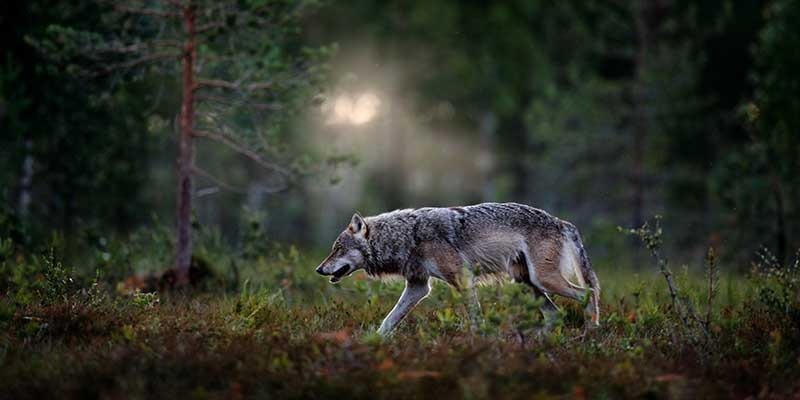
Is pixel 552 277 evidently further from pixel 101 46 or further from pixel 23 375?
pixel 101 46

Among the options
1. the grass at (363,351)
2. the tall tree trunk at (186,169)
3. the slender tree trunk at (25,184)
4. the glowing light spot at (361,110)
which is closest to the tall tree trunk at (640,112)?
the glowing light spot at (361,110)

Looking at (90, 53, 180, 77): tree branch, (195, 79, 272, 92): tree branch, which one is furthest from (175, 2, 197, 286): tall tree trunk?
(90, 53, 180, 77): tree branch

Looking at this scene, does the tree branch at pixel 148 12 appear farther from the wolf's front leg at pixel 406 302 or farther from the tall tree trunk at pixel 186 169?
the wolf's front leg at pixel 406 302

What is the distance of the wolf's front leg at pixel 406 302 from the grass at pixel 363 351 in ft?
0.58

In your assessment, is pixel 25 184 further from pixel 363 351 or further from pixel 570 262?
pixel 363 351

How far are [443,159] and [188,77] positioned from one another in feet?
84.7

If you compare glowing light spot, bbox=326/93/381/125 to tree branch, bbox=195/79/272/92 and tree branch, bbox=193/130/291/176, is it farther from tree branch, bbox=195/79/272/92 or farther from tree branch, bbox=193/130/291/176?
tree branch, bbox=193/130/291/176

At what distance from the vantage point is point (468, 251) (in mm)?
8055

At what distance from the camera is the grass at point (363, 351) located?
5316mm

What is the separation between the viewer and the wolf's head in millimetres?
8281

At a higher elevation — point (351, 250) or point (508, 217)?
point (508, 217)

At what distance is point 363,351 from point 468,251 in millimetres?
2562

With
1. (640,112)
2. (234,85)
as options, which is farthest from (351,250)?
(640,112)

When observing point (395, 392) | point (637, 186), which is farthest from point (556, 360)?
point (637, 186)
